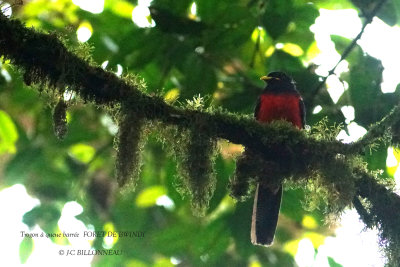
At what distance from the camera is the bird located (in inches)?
143

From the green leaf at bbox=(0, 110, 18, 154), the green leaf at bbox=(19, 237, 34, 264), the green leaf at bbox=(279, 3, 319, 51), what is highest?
the green leaf at bbox=(279, 3, 319, 51)

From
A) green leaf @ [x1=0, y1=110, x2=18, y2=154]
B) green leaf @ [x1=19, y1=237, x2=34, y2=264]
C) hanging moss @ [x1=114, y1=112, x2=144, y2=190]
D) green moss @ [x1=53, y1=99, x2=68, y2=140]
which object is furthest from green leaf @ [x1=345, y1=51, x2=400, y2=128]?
green leaf @ [x1=19, y1=237, x2=34, y2=264]

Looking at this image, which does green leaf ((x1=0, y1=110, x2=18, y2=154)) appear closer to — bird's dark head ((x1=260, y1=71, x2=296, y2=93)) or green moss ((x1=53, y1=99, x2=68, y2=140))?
green moss ((x1=53, y1=99, x2=68, y2=140))

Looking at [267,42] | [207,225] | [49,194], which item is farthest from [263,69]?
[49,194]

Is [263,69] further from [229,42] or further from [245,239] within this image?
[245,239]

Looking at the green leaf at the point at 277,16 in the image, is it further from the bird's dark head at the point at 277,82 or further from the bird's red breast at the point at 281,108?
the bird's red breast at the point at 281,108

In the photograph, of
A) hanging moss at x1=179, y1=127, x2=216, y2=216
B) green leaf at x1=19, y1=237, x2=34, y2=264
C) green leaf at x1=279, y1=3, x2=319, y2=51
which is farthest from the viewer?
green leaf at x1=19, y1=237, x2=34, y2=264

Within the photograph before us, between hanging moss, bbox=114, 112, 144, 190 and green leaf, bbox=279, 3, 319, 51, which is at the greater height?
green leaf, bbox=279, 3, 319, 51

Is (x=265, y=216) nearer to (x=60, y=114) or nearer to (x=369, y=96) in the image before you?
(x=369, y=96)

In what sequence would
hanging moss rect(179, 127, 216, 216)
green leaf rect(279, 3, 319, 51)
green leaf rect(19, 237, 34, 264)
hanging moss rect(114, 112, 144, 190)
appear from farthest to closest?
green leaf rect(19, 237, 34, 264), green leaf rect(279, 3, 319, 51), hanging moss rect(179, 127, 216, 216), hanging moss rect(114, 112, 144, 190)

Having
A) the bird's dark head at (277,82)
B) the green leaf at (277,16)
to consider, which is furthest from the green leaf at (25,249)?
the green leaf at (277,16)

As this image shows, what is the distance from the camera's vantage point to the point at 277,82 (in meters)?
4.11

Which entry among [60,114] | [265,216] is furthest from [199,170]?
[265,216]

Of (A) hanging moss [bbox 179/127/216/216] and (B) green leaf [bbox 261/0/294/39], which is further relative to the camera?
(B) green leaf [bbox 261/0/294/39]
